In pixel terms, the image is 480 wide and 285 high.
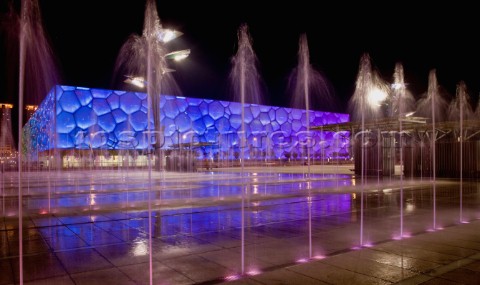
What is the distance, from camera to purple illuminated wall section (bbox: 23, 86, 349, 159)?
150 ft

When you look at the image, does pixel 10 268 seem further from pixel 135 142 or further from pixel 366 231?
pixel 135 142

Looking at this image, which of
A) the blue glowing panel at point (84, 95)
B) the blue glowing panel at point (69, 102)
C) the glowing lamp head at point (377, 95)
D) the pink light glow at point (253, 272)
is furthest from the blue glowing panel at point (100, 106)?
the pink light glow at point (253, 272)

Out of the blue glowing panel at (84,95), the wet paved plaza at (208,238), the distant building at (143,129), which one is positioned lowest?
the wet paved plaza at (208,238)

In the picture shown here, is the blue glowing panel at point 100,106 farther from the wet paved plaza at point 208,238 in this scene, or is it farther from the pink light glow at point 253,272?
the pink light glow at point 253,272

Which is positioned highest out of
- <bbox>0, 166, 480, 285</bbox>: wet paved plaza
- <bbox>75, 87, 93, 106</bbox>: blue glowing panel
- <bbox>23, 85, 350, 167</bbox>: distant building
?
<bbox>75, 87, 93, 106</bbox>: blue glowing panel

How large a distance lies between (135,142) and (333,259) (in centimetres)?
4477

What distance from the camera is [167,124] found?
53.4 m

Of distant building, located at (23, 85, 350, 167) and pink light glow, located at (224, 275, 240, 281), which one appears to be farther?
distant building, located at (23, 85, 350, 167)

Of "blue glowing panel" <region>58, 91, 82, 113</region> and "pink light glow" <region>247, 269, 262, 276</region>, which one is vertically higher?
Result: "blue glowing panel" <region>58, 91, 82, 113</region>

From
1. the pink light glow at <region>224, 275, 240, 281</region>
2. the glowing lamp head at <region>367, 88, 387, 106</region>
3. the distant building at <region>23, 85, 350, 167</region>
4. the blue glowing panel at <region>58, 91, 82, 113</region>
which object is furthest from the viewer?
the distant building at <region>23, 85, 350, 167</region>

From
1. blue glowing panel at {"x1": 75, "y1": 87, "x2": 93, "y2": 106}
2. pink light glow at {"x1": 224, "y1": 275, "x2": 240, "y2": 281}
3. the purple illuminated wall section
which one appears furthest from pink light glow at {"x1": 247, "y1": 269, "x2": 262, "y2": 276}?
blue glowing panel at {"x1": 75, "y1": 87, "x2": 93, "y2": 106}

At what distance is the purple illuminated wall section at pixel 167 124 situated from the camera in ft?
150

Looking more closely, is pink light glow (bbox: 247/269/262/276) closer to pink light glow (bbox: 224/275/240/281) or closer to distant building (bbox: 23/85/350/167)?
pink light glow (bbox: 224/275/240/281)

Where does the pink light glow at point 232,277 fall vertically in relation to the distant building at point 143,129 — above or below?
below
